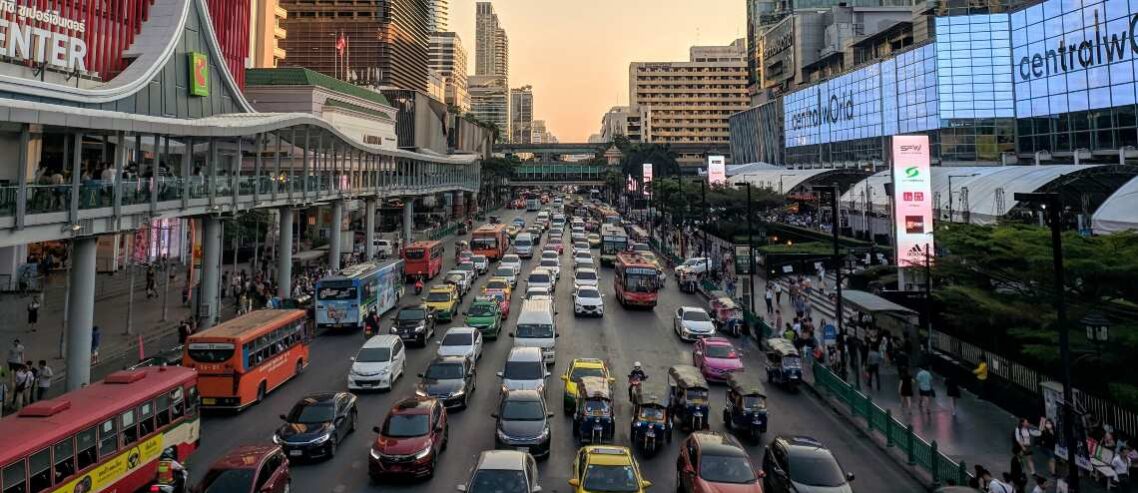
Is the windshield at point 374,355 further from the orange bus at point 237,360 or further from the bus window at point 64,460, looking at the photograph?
the bus window at point 64,460

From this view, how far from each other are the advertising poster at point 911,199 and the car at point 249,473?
28175 mm

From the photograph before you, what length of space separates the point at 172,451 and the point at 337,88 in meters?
67.2

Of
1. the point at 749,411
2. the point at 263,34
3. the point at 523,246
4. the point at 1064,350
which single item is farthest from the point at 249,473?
the point at 263,34

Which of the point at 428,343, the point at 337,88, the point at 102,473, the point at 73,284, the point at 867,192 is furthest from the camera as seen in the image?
the point at 337,88

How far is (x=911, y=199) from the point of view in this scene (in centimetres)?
3166

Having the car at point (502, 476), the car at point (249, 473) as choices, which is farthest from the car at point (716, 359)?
the car at point (249, 473)

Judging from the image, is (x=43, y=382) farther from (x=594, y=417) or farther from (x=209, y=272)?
(x=594, y=417)

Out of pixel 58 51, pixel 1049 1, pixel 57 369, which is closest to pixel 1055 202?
pixel 57 369

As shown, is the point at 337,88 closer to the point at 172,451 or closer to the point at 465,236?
the point at 465,236

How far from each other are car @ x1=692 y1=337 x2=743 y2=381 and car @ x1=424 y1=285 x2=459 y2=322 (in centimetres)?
1380

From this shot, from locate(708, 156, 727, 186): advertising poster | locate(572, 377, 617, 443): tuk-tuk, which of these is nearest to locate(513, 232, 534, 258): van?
locate(708, 156, 727, 186): advertising poster

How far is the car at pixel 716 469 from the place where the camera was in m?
12.7

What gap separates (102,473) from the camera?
41.2 ft

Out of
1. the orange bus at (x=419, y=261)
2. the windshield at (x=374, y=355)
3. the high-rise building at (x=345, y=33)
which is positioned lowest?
the windshield at (x=374, y=355)
